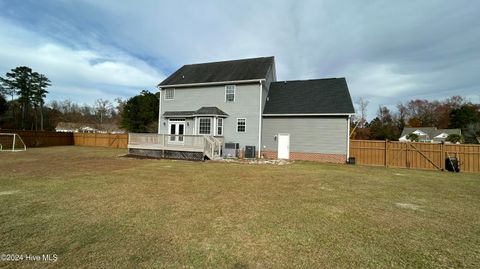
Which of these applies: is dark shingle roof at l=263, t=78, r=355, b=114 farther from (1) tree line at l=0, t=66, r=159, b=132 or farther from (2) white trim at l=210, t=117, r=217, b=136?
(1) tree line at l=0, t=66, r=159, b=132

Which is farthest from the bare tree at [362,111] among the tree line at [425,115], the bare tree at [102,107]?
the bare tree at [102,107]

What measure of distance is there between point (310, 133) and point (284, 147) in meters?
2.18

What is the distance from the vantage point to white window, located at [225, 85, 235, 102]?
18531 millimetres

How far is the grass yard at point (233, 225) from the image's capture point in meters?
3.23

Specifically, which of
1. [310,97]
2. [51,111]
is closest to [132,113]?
[310,97]

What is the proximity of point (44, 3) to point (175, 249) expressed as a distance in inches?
577

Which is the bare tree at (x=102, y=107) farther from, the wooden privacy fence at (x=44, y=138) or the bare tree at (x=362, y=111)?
the bare tree at (x=362, y=111)

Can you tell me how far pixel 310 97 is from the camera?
1833 centimetres

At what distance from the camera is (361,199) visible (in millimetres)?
6570

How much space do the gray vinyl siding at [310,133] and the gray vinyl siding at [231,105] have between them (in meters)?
1.14

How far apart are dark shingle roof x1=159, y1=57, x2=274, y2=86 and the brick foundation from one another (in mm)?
6067

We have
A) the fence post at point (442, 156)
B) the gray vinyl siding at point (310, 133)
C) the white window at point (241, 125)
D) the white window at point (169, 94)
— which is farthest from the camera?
the white window at point (169, 94)

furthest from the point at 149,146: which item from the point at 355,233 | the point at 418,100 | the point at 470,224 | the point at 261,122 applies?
the point at 418,100

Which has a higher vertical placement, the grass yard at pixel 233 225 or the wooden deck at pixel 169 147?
the wooden deck at pixel 169 147
